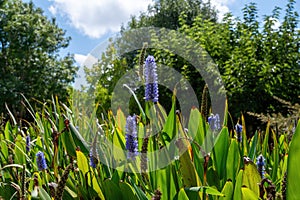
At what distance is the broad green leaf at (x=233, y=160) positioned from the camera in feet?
3.33

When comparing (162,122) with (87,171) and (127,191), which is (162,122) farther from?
(127,191)

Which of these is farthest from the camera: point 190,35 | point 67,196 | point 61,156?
point 190,35

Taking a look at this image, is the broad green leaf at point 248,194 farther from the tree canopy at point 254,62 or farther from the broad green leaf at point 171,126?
the tree canopy at point 254,62

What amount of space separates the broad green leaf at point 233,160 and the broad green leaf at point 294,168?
36 centimetres

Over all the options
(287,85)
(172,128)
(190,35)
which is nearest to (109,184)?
(172,128)

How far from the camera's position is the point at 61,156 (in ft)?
5.40

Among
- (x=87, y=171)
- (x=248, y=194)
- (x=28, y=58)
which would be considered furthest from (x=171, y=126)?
(x=28, y=58)

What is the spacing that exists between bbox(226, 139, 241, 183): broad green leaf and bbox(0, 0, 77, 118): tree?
799 inches

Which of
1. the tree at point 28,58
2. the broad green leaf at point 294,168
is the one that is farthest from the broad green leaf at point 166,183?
the tree at point 28,58

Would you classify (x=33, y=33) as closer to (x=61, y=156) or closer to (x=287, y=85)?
(x=287, y=85)

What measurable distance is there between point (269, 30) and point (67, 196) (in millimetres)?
9795

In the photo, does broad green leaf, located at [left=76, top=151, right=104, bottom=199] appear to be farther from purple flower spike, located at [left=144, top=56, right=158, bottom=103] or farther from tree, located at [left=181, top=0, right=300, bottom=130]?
tree, located at [left=181, top=0, right=300, bottom=130]

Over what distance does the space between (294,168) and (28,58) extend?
873 inches

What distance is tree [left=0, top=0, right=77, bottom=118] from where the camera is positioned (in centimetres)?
2089
